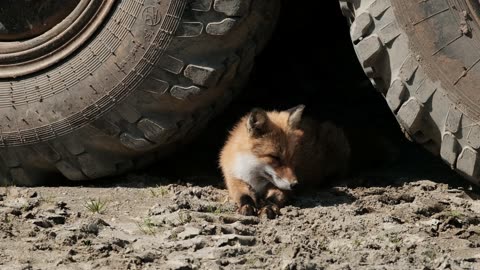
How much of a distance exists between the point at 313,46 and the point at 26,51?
8.65ft

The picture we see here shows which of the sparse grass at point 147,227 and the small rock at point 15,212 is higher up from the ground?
the small rock at point 15,212

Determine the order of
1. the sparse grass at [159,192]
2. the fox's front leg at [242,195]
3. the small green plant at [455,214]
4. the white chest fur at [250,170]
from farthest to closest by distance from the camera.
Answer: the white chest fur at [250,170]
the sparse grass at [159,192]
the fox's front leg at [242,195]
the small green plant at [455,214]

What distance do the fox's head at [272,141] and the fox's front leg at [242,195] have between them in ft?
0.74

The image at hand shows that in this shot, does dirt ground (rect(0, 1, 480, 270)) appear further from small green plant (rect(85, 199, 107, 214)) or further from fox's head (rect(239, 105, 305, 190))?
fox's head (rect(239, 105, 305, 190))

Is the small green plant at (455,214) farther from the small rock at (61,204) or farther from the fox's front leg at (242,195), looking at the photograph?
the small rock at (61,204)

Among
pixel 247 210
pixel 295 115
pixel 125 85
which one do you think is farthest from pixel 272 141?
pixel 125 85

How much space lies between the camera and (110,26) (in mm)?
6180

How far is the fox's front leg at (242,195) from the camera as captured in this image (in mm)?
6051

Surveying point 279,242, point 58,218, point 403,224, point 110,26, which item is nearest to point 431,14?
point 403,224

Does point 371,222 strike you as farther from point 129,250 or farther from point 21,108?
point 21,108

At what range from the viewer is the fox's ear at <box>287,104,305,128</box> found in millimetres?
6597

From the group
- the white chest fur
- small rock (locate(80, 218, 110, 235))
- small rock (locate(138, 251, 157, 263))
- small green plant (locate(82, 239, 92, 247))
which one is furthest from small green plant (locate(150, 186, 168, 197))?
small rock (locate(138, 251, 157, 263))

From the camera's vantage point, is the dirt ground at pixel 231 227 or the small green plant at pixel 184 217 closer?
the dirt ground at pixel 231 227

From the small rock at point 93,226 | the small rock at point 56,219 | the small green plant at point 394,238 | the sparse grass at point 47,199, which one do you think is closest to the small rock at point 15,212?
the small rock at point 56,219
